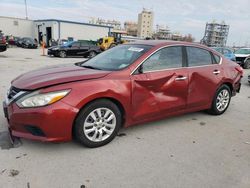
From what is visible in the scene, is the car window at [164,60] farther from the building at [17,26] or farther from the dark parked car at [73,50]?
the building at [17,26]

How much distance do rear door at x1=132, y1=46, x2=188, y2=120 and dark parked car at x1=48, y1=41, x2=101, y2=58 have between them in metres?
16.0

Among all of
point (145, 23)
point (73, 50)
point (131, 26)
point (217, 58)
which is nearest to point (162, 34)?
point (145, 23)

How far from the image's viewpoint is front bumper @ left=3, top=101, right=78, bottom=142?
2893 millimetres

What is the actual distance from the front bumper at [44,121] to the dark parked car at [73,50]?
54.1 ft

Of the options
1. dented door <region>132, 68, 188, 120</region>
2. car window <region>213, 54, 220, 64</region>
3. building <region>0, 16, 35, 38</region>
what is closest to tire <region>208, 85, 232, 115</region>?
car window <region>213, 54, 220, 64</region>

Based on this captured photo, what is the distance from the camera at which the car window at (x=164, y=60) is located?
3716 millimetres

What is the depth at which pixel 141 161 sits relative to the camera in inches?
121

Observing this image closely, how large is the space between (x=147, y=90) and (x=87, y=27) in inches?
1549

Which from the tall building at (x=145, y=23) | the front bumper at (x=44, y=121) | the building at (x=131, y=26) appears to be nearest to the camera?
the front bumper at (x=44, y=121)

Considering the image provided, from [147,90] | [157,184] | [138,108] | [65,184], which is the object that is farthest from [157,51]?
[65,184]

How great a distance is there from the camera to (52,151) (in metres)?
3.21

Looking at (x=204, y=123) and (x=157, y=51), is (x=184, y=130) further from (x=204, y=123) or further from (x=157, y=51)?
(x=157, y=51)

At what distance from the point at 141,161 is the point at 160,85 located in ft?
4.22

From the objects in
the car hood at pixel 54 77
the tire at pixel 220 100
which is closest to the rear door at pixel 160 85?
the car hood at pixel 54 77
